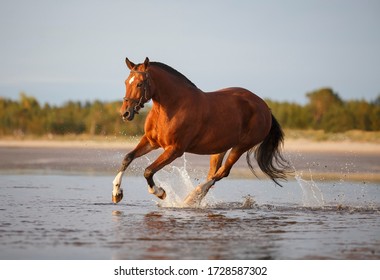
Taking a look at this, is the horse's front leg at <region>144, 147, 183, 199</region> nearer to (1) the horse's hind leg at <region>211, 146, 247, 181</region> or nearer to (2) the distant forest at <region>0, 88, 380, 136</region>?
(1) the horse's hind leg at <region>211, 146, 247, 181</region>

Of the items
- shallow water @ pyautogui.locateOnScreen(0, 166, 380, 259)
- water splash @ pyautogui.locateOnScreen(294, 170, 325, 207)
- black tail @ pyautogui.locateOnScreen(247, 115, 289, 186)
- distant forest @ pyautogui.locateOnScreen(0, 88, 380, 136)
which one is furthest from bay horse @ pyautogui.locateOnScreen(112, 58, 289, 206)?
distant forest @ pyautogui.locateOnScreen(0, 88, 380, 136)

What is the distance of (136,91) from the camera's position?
962cm

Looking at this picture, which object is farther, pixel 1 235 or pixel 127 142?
pixel 127 142

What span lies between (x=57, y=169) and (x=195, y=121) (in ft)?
24.9

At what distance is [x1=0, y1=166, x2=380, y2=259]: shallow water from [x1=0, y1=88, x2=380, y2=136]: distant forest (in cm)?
1312

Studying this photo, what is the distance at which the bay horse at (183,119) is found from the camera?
9781mm

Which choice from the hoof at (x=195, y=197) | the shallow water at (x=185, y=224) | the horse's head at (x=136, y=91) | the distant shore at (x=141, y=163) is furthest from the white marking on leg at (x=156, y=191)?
the distant shore at (x=141, y=163)

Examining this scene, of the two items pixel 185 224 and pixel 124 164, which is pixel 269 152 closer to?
pixel 124 164

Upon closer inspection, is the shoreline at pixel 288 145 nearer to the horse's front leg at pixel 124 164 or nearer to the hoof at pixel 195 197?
the hoof at pixel 195 197

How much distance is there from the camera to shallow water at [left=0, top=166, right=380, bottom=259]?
7168 mm

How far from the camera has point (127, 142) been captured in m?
25.9

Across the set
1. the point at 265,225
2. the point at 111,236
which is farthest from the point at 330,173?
the point at 111,236

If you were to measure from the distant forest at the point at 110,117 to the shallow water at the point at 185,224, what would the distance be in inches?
516
